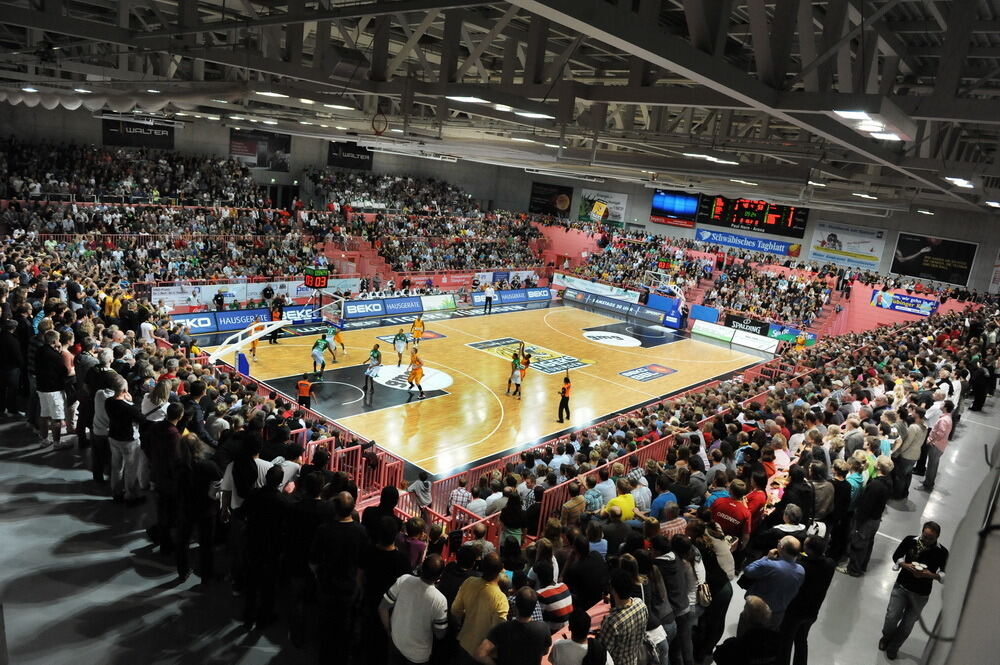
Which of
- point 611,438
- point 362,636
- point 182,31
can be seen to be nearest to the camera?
point 362,636

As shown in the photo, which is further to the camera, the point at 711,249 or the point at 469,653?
the point at 711,249

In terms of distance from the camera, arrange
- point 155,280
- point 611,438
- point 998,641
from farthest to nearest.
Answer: point 155,280, point 611,438, point 998,641

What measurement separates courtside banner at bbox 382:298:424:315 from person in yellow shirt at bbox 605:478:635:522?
23370mm

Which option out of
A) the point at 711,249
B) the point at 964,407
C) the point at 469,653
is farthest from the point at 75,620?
the point at 711,249

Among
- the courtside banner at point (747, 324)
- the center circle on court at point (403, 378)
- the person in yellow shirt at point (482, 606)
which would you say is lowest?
the center circle on court at point (403, 378)

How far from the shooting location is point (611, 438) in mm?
12422

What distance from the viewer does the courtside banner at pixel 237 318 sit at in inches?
965

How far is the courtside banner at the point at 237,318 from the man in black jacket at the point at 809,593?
2263cm

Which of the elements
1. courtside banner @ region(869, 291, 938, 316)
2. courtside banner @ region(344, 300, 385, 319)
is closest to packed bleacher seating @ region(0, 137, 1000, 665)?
courtside banner @ region(344, 300, 385, 319)

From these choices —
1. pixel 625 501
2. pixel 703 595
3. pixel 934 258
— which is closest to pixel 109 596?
pixel 625 501

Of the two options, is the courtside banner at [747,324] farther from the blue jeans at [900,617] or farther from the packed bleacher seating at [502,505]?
the blue jeans at [900,617]

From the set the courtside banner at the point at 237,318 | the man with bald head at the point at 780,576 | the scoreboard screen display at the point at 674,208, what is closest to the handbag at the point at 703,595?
the man with bald head at the point at 780,576

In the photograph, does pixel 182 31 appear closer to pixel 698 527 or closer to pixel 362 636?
pixel 362 636

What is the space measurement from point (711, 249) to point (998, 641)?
44.9m
